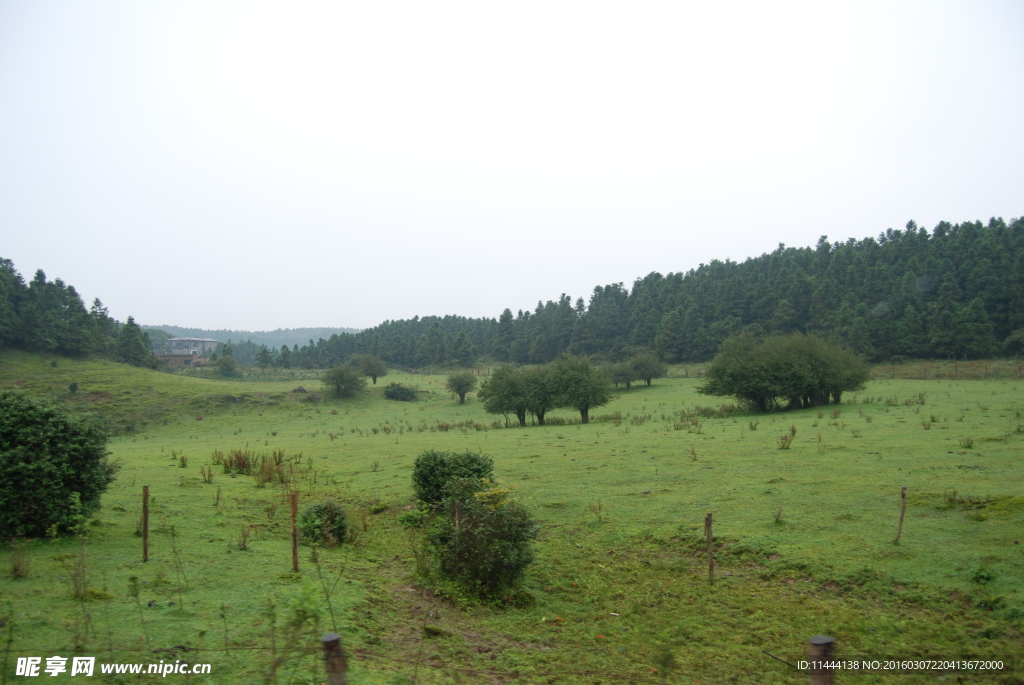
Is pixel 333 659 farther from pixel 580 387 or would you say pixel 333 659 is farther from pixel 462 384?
pixel 462 384

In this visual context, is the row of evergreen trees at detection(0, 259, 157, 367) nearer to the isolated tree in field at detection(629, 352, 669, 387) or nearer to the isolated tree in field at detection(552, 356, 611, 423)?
the isolated tree in field at detection(552, 356, 611, 423)

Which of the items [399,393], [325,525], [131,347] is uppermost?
[131,347]

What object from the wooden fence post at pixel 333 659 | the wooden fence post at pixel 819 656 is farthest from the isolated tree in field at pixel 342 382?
the wooden fence post at pixel 819 656

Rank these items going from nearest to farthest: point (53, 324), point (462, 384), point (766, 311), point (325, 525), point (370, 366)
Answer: point (325, 525)
point (462, 384)
point (53, 324)
point (370, 366)
point (766, 311)

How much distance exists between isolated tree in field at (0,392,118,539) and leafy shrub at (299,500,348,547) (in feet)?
11.6

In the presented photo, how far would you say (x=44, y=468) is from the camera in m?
9.13

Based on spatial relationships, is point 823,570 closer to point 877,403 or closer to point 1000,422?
point 1000,422

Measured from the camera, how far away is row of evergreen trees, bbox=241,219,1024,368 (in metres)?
74.8

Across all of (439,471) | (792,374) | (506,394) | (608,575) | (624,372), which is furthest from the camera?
(624,372)

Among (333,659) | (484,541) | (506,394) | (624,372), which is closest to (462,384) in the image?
(624,372)

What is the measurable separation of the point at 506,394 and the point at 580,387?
5792 mm

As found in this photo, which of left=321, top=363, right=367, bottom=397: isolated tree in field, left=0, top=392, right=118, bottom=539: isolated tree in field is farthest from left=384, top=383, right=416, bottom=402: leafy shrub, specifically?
left=0, top=392, right=118, bottom=539: isolated tree in field

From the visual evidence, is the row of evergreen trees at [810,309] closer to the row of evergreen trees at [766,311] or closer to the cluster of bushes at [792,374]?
the row of evergreen trees at [766,311]

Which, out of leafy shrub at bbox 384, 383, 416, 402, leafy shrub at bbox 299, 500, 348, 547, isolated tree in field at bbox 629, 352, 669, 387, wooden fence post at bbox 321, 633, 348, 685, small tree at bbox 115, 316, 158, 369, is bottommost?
leafy shrub at bbox 384, 383, 416, 402
